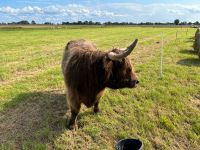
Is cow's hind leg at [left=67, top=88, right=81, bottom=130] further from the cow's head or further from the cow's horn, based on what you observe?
the cow's horn

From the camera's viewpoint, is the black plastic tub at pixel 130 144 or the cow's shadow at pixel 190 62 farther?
the cow's shadow at pixel 190 62

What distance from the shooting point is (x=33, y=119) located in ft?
27.7

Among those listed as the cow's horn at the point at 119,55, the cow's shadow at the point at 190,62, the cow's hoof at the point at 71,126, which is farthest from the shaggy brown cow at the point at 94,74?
the cow's shadow at the point at 190,62

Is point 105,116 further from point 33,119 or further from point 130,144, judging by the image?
point 33,119

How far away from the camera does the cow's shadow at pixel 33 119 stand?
304 inches

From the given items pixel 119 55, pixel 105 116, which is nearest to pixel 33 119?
pixel 105 116

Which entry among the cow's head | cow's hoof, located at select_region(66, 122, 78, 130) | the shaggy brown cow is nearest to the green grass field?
cow's hoof, located at select_region(66, 122, 78, 130)

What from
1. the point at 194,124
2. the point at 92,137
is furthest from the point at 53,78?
the point at 194,124

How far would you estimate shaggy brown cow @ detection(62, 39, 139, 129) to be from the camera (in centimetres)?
715

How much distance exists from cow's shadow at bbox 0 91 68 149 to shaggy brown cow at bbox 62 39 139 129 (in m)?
1.04

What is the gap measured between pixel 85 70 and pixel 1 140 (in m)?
2.52

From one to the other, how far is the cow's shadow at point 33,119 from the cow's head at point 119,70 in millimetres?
1851

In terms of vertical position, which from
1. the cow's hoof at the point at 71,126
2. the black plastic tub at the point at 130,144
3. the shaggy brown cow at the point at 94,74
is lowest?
the black plastic tub at the point at 130,144

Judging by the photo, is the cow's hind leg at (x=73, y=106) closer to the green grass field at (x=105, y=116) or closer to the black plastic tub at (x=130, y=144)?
the green grass field at (x=105, y=116)
